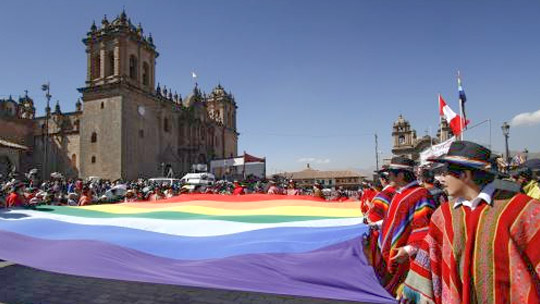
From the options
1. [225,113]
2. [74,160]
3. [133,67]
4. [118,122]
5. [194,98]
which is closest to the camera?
[118,122]

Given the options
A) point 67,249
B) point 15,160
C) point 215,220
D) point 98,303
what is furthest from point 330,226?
point 15,160

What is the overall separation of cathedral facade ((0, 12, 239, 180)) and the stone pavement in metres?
29.1

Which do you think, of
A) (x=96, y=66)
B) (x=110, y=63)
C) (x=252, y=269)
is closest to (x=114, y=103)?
(x=110, y=63)

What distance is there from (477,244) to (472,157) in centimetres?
55

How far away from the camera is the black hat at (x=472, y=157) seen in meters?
2.21

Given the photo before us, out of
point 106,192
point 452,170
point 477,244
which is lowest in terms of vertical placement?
point 106,192

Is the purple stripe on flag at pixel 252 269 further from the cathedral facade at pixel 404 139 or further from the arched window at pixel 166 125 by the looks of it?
the cathedral facade at pixel 404 139

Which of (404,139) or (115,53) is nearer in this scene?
(115,53)

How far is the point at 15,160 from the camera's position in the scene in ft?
103

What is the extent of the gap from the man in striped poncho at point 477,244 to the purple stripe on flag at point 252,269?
840mm

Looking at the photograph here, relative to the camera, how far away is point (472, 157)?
2.24 meters

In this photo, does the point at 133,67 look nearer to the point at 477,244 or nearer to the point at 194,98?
the point at 194,98

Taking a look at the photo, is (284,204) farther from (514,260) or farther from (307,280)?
(514,260)

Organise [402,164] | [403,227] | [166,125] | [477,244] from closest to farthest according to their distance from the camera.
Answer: [477,244], [403,227], [402,164], [166,125]
